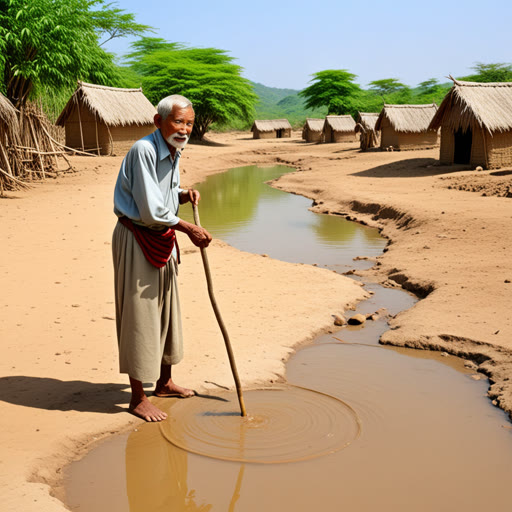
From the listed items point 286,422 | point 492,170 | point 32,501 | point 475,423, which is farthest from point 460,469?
point 492,170

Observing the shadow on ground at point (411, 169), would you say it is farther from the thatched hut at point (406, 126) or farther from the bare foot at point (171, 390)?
the bare foot at point (171, 390)

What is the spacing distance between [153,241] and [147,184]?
0.31 meters

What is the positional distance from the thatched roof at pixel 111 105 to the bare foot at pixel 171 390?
55.6ft

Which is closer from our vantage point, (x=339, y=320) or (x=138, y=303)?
(x=138, y=303)

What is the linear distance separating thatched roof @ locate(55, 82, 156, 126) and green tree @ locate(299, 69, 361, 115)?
20461 mm

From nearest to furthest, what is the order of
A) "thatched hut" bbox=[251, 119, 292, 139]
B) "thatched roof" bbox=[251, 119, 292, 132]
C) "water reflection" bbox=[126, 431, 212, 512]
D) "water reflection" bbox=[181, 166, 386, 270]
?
"water reflection" bbox=[126, 431, 212, 512] → "water reflection" bbox=[181, 166, 386, 270] → "thatched roof" bbox=[251, 119, 292, 132] → "thatched hut" bbox=[251, 119, 292, 139]

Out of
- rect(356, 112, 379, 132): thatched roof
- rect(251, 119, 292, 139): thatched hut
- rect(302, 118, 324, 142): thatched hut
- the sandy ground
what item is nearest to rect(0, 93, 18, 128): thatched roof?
the sandy ground

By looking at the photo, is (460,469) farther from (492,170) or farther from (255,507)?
(492,170)

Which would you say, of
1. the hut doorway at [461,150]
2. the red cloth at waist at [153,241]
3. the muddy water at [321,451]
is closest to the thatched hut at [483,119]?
the hut doorway at [461,150]

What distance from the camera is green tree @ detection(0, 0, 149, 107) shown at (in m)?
14.0

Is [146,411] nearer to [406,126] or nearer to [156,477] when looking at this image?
[156,477]

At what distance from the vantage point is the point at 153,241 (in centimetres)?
306

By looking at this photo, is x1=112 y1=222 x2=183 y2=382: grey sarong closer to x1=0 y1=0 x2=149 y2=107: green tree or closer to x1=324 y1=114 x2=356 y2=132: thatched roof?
x1=0 y1=0 x2=149 y2=107: green tree

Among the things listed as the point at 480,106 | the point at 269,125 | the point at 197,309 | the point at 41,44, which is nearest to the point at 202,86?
the point at 269,125
